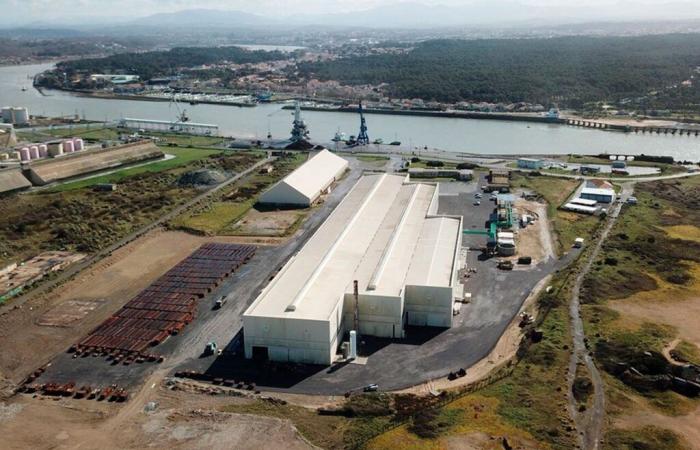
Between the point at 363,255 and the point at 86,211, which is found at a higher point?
the point at 363,255

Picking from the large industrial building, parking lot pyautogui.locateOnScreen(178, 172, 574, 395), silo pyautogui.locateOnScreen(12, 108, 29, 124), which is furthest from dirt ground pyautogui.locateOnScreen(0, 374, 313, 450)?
silo pyautogui.locateOnScreen(12, 108, 29, 124)

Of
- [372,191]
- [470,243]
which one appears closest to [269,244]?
[372,191]

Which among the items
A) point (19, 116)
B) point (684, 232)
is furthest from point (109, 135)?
point (684, 232)

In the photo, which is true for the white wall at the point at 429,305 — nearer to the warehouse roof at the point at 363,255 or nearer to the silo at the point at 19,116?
the warehouse roof at the point at 363,255

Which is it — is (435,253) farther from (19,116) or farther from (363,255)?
(19,116)

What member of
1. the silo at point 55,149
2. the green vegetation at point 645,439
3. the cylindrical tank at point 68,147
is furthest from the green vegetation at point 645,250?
the cylindrical tank at point 68,147

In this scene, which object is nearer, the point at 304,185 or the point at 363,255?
the point at 363,255

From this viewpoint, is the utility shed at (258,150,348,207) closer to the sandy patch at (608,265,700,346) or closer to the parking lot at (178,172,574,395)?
→ the parking lot at (178,172,574,395)
